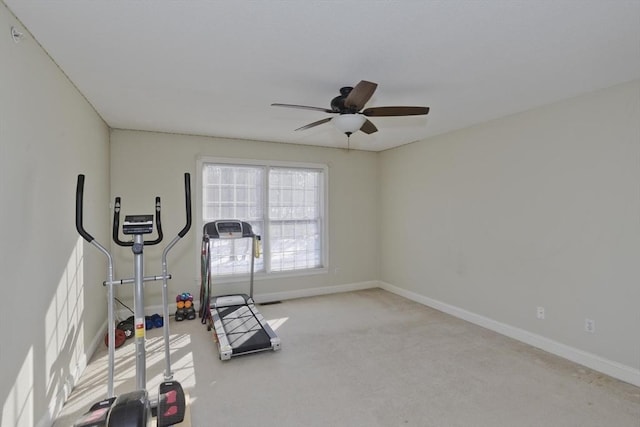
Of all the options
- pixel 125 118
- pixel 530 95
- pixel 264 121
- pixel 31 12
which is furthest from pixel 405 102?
pixel 125 118

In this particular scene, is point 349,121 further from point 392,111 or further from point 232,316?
point 232,316

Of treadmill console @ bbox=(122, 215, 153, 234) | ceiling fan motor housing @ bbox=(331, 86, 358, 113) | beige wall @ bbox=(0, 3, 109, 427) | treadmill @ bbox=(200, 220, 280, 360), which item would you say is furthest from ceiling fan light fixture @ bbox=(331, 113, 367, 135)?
treadmill @ bbox=(200, 220, 280, 360)

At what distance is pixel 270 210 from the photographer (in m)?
5.10

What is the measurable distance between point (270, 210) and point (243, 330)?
2.00 meters

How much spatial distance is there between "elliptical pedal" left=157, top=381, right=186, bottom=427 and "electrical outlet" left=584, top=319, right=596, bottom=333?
11.2 ft

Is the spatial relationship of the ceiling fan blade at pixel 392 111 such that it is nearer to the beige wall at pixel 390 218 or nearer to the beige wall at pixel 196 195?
the beige wall at pixel 390 218

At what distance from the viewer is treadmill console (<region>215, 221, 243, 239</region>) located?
418 cm

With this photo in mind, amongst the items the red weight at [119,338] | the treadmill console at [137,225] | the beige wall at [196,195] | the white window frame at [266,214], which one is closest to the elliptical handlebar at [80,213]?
the treadmill console at [137,225]

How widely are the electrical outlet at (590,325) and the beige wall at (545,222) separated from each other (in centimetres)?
3

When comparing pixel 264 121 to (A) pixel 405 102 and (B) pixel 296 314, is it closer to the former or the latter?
(A) pixel 405 102

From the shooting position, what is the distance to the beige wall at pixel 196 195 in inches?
168

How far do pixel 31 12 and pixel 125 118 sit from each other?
210 centimetres

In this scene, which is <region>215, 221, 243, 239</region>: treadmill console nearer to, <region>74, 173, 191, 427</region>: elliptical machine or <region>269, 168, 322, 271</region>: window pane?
<region>269, 168, 322, 271</region>: window pane

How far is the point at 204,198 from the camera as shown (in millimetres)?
4664
